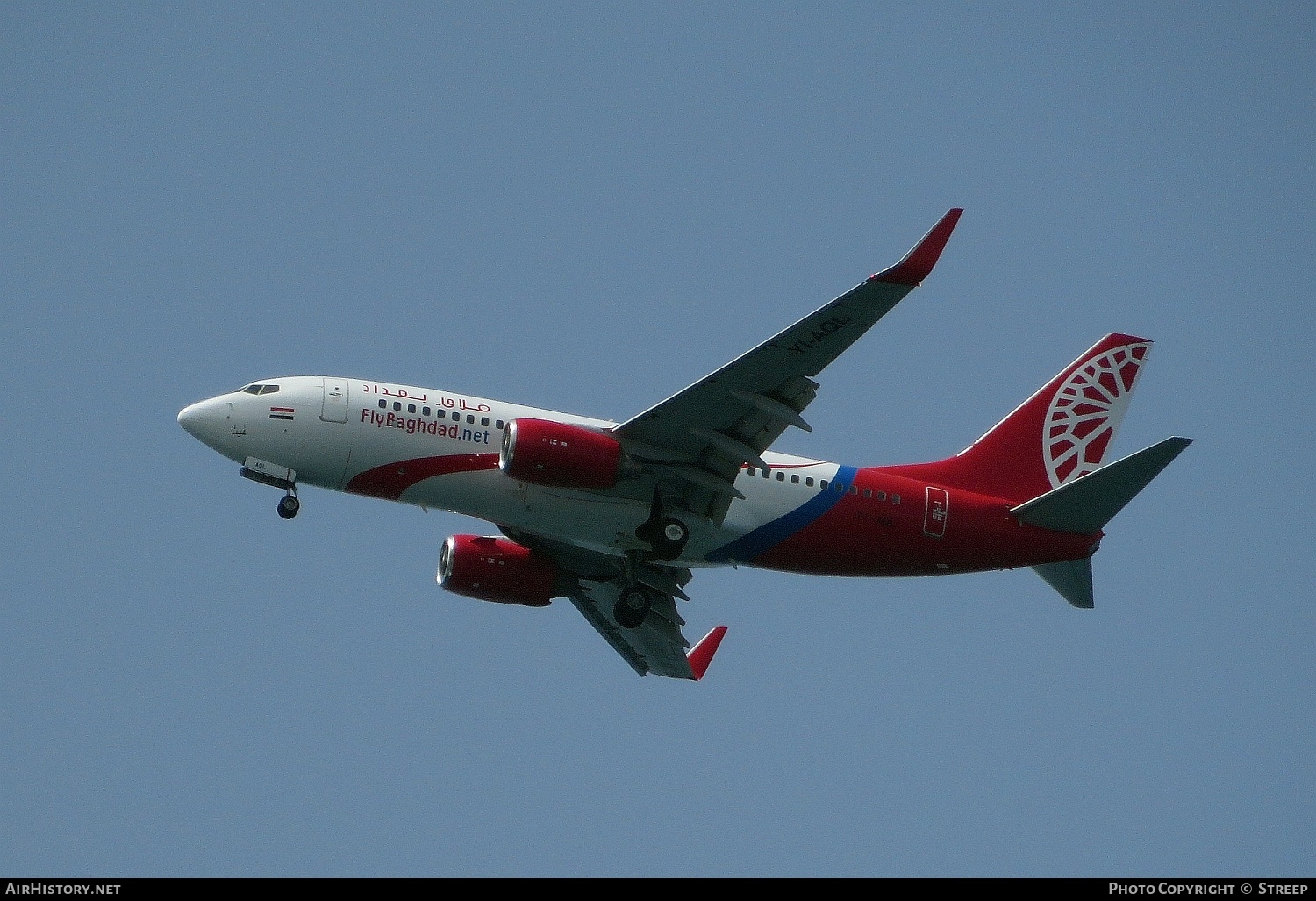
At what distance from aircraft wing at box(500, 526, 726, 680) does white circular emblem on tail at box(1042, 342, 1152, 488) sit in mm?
10895

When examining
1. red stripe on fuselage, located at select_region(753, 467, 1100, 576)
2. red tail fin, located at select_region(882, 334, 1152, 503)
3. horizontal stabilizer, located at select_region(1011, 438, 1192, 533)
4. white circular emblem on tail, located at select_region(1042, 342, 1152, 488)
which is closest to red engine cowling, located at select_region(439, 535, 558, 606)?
red stripe on fuselage, located at select_region(753, 467, 1100, 576)

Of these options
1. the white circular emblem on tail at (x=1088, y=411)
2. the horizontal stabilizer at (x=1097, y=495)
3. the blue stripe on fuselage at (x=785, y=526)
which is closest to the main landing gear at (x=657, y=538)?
the blue stripe on fuselage at (x=785, y=526)

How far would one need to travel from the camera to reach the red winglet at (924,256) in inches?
1224

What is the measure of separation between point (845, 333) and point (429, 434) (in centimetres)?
1077

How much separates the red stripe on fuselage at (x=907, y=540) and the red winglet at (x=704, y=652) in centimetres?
707

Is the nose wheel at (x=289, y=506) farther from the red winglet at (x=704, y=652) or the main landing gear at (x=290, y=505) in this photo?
the red winglet at (x=704, y=652)

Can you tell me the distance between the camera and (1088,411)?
42812 millimetres

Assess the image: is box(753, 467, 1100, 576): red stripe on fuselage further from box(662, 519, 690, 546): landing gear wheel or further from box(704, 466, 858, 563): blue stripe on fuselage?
box(662, 519, 690, 546): landing gear wheel

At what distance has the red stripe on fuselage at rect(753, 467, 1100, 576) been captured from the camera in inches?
1521

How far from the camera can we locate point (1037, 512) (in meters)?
39.1

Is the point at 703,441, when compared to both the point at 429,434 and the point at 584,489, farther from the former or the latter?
the point at 429,434

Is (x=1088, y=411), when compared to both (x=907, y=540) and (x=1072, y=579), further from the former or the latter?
(x=907, y=540)

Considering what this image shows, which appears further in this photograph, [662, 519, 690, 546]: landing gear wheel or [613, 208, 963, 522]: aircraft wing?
[662, 519, 690, 546]: landing gear wheel
